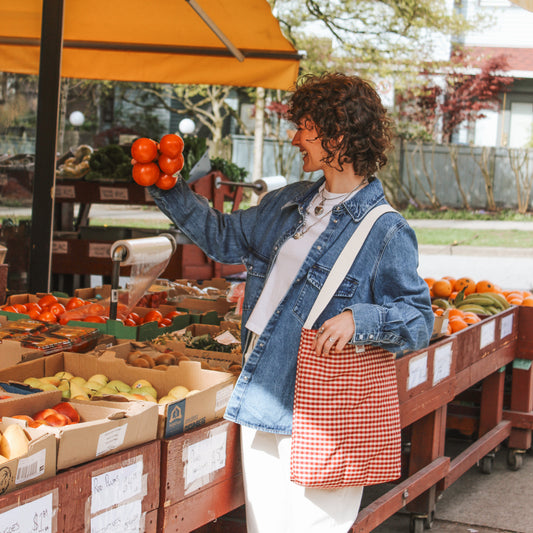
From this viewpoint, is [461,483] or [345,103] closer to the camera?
[345,103]

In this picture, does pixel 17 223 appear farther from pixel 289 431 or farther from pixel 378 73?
pixel 378 73

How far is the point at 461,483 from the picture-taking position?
487cm

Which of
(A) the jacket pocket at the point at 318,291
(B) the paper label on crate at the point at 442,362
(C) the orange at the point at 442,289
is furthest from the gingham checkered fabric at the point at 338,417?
(C) the orange at the point at 442,289

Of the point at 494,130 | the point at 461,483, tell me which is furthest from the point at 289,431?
the point at 494,130

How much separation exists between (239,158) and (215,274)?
45.7ft

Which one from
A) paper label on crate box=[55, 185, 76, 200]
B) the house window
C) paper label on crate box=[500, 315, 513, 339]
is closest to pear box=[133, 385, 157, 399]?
paper label on crate box=[500, 315, 513, 339]

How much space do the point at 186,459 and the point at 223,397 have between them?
1.02 feet

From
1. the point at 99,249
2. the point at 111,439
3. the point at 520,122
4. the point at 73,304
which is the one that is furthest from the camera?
the point at 520,122

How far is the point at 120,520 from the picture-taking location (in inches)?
85.7

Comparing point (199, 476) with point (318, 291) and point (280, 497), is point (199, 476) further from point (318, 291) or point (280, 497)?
point (318, 291)

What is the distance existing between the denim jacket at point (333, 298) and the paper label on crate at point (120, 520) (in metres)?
0.40

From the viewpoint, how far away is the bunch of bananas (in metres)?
5.09

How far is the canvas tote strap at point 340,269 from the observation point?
2312 mm

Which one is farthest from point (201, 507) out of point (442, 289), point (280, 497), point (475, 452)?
point (442, 289)
